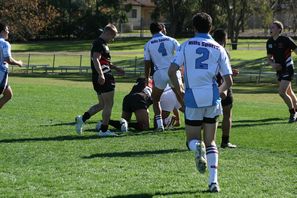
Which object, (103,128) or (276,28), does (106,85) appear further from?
(276,28)

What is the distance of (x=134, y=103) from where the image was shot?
13.1 m

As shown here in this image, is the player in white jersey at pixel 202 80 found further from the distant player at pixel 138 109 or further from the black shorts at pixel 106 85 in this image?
the distant player at pixel 138 109

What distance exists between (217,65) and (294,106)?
7.84 metres

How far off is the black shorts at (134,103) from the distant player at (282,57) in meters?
3.20

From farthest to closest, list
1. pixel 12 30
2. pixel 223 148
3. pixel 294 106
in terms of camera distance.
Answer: pixel 12 30 → pixel 294 106 → pixel 223 148

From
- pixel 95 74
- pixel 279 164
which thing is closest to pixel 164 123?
pixel 95 74

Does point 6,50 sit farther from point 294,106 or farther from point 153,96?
point 294,106

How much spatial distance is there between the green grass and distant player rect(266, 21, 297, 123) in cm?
66

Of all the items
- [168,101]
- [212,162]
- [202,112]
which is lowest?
[168,101]

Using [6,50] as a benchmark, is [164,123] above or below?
below

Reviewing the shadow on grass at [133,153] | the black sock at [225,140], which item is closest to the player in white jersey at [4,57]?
the shadow on grass at [133,153]

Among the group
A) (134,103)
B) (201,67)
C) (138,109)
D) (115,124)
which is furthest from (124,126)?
(201,67)

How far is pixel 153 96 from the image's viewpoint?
12.6 m

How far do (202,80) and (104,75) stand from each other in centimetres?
448
